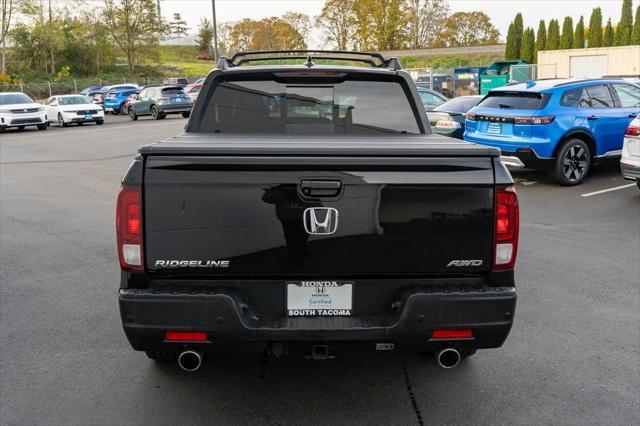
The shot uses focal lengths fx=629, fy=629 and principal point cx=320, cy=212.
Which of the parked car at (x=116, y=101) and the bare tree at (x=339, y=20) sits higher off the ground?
the bare tree at (x=339, y=20)

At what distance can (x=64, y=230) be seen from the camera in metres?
8.30

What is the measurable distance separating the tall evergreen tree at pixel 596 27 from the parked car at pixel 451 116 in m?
46.4

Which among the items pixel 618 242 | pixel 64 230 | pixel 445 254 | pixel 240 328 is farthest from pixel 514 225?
pixel 64 230

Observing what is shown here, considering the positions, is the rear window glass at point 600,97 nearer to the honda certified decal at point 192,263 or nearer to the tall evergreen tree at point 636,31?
the honda certified decal at point 192,263

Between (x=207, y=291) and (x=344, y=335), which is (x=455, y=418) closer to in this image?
(x=344, y=335)

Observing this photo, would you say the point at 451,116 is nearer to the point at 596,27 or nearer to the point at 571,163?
the point at 571,163

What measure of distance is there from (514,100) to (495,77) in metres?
23.4

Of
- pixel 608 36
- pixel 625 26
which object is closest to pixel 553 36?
pixel 608 36

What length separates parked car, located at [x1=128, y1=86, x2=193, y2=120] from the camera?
31781 millimetres

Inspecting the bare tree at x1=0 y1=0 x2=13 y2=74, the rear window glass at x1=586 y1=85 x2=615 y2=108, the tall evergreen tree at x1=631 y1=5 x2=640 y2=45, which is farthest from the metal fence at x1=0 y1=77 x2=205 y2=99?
the rear window glass at x1=586 y1=85 x2=615 y2=108

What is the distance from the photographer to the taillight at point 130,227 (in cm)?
306

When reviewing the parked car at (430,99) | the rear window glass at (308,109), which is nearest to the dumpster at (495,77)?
the parked car at (430,99)

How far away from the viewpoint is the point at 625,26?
54.2 metres

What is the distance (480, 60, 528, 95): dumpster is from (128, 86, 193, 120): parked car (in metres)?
15.6
